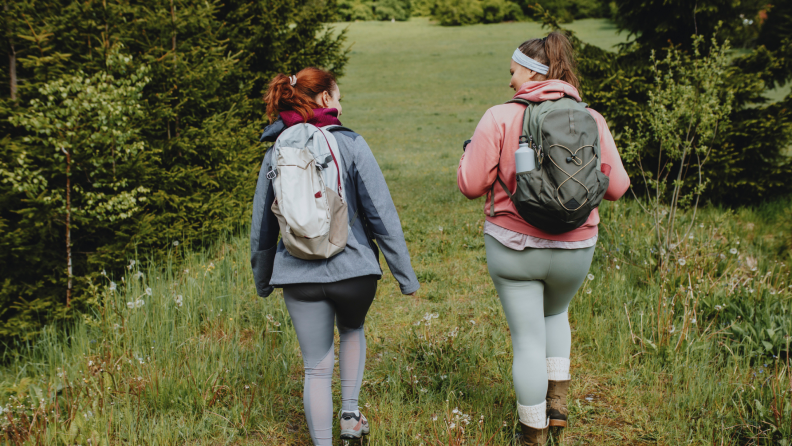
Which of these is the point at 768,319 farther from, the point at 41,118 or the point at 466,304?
the point at 41,118

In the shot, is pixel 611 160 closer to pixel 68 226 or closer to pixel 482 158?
pixel 482 158

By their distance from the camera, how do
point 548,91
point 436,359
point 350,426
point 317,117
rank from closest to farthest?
point 548,91 < point 317,117 < point 350,426 < point 436,359

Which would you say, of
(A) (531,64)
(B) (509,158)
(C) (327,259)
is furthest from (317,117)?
(A) (531,64)

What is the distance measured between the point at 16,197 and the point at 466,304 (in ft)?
12.6

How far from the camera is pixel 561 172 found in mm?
2223

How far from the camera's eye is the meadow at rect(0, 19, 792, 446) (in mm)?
2943

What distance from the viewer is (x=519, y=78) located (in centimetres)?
248

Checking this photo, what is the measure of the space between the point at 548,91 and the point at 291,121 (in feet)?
3.74

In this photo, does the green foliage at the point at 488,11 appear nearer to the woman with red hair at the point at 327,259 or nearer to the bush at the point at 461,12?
the bush at the point at 461,12

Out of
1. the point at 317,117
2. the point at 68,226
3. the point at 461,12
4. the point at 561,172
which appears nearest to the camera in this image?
the point at 561,172

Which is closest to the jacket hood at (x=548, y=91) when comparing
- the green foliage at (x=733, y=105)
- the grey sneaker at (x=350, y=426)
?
the grey sneaker at (x=350, y=426)

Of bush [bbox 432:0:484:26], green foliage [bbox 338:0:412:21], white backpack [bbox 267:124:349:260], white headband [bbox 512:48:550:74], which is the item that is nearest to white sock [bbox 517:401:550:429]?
white backpack [bbox 267:124:349:260]

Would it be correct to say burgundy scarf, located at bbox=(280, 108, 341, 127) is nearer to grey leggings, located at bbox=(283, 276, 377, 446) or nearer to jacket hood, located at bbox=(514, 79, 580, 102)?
grey leggings, located at bbox=(283, 276, 377, 446)

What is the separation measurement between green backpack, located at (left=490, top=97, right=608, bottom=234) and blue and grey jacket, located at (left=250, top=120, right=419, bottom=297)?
595 millimetres
